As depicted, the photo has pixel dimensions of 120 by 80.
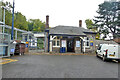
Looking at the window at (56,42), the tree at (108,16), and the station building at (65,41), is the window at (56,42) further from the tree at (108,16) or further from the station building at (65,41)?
the tree at (108,16)

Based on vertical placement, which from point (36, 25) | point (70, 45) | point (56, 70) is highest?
point (36, 25)

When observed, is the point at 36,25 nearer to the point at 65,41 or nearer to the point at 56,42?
the point at 56,42

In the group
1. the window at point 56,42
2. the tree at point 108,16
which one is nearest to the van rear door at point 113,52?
the window at point 56,42

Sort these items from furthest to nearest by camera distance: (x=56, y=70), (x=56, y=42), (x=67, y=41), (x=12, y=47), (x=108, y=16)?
(x=108, y=16) → (x=67, y=41) → (x=56, y=42) → (x=12, y=47) → (x=56, y=70)

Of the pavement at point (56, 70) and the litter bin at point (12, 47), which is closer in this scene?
the pavement at point (56, 70)

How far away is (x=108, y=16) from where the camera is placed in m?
33.4

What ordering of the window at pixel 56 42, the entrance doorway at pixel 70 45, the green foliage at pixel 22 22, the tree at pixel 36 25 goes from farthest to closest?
the tree at pixel 36 25, the green foliage at pixel 22 22, the entrance doorway at pixel 70 45, the window at pixel 56 42

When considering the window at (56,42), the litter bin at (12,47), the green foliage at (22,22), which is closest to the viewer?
the litter bin at (12,47)

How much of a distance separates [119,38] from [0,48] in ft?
105

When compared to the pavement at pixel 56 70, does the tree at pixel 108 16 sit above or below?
above

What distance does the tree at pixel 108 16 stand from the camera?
3188cm

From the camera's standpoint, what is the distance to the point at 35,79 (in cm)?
509

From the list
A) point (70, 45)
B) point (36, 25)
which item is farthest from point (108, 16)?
point (36, 25)

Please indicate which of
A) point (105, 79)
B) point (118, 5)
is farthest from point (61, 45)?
point (118, 5)
